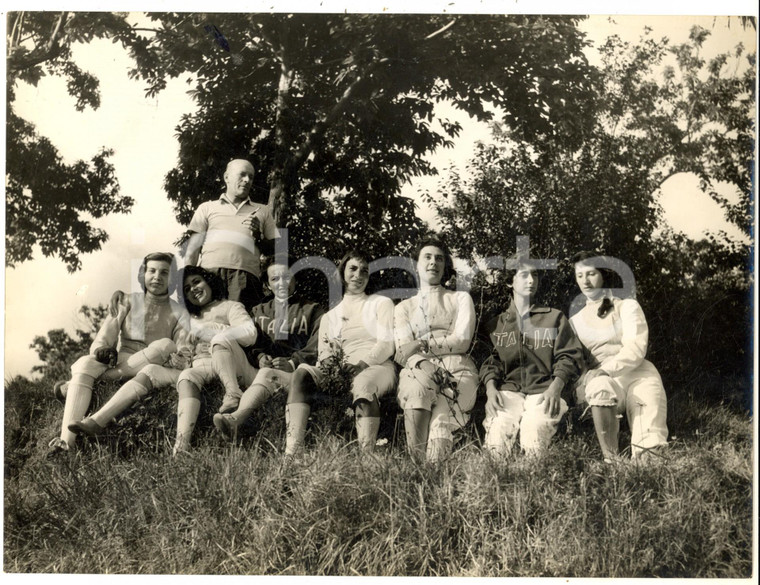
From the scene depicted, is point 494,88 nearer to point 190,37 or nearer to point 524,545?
point 190,37

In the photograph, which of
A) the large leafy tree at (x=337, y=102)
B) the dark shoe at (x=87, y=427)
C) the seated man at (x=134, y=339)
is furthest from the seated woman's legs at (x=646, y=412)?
the dark shoe at (x=87, y=427)

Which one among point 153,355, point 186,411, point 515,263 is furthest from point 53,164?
point 515,263

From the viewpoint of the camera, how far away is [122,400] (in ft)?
17.6

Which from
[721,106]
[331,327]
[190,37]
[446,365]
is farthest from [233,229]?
[721,106]

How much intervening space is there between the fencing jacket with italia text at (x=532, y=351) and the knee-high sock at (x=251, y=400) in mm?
1337

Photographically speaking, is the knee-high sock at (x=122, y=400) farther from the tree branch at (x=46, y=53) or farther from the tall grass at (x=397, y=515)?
the tree branch at (x=46, y=53)

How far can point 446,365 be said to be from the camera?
532 centimetres

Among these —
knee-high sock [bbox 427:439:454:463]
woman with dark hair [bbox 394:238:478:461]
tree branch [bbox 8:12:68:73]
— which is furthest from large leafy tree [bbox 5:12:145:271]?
knee-high sock [bbox 427:439:454:463]

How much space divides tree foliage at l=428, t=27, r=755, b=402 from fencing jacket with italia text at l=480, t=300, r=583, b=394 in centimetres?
16

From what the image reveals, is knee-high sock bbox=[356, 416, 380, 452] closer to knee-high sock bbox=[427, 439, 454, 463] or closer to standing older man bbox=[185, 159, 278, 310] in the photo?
knee-high sock bbox=[427, 439, 454, 463]

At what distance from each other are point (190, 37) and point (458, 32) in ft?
5.67

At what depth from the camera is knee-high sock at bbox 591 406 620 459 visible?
511 centimetres

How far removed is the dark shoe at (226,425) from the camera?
5.15 meters

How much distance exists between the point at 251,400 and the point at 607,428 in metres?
2.12
